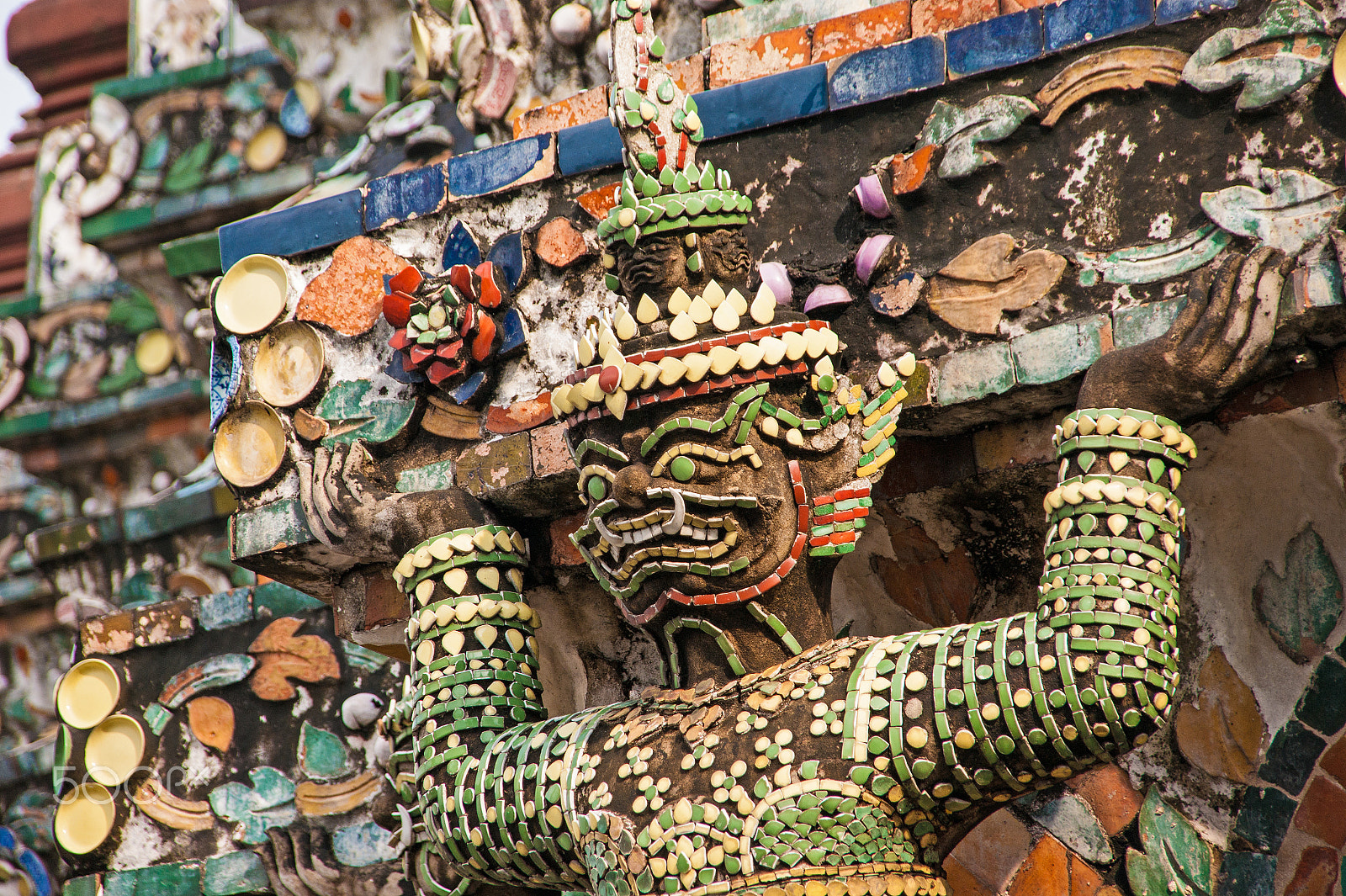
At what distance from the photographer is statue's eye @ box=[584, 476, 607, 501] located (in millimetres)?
2799

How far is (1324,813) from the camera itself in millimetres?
2916

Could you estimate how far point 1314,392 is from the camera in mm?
2721

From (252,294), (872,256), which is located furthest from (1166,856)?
(252,294)

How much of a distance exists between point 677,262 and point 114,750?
8.26 ft

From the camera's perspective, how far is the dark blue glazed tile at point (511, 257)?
130 inches

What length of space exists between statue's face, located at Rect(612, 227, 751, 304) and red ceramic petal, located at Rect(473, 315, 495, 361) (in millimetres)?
464

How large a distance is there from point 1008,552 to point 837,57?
1091 mm

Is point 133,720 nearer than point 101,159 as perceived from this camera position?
Yes

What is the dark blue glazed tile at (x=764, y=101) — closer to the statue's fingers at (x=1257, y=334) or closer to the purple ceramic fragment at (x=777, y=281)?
the purple ceramic fragment at (x=777, y=281)

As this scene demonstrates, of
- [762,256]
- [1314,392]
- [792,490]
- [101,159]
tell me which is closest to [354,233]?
[762,256]

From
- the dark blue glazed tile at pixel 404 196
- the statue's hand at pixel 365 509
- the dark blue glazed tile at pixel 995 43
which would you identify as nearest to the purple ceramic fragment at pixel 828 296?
the dark blue glazed tile at pixel 995 43

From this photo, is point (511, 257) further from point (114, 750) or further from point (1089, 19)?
point (114, 750)

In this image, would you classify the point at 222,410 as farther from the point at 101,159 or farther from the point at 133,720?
the point at 101,159

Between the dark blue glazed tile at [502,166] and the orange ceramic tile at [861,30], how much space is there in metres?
0.61
